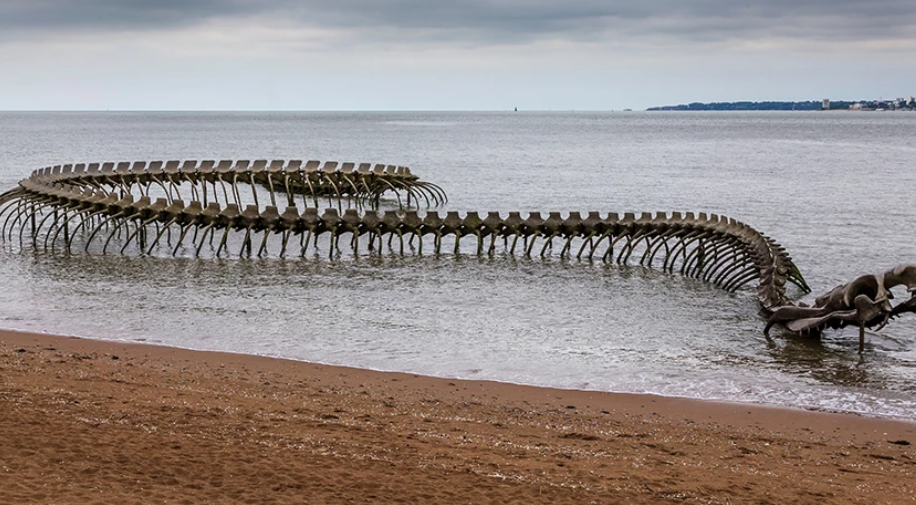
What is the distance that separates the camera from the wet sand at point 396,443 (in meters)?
7.93

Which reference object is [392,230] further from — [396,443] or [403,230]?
[396,443]

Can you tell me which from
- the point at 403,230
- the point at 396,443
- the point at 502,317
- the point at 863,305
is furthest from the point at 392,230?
the point at 396,443

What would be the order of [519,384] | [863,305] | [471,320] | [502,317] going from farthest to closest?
[502,317] < [471,320] < [863,305] < [519,384]

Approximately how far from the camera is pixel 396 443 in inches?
366

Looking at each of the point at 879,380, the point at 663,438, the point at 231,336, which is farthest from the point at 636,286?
the point at 663,438

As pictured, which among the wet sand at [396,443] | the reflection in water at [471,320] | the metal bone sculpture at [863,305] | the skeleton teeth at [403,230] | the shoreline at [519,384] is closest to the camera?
the wet sand at [396,443]

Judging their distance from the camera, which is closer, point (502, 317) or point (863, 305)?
point (863, 305)

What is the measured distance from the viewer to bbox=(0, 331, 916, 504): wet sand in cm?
793

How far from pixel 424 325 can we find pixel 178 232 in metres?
15.7

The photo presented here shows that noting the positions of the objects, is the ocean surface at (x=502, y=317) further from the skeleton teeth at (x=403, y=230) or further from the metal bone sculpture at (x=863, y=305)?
the skeleton teeth at (x=403, y=230)

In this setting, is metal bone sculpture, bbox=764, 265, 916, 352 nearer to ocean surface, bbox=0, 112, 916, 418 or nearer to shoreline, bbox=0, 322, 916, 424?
ocean surface, bbox=0, 112, 916, 418

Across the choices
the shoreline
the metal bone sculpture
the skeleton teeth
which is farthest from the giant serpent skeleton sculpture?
the shoreline

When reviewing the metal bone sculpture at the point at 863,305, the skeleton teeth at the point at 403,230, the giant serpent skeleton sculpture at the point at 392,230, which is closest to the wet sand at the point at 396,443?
the metal bone sculpture at the point at 863,305

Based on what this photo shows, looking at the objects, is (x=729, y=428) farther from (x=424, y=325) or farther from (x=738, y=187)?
(x=738, y=187)
